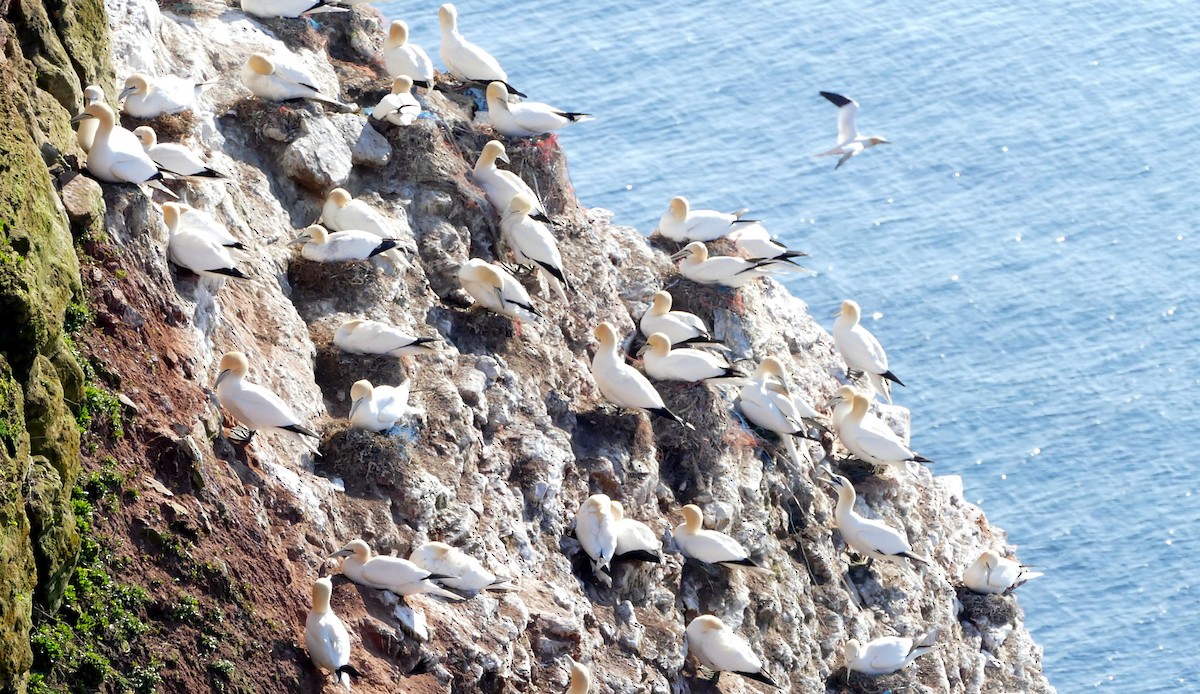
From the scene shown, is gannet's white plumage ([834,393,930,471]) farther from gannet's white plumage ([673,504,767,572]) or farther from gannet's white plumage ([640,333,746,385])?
gannet's white plumage ([673,504,767,572])

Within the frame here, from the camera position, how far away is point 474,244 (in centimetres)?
1877

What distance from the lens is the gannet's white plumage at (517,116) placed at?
19984mm

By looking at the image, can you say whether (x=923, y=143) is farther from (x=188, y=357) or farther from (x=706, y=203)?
(x=188, y=357)

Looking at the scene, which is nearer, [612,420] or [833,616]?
[612,420]

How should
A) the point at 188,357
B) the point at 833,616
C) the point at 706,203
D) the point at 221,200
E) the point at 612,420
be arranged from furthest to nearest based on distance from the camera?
the point at 706,203, the point at 833,616, the point at 612,420, the point at 221,200, the point at 188,357

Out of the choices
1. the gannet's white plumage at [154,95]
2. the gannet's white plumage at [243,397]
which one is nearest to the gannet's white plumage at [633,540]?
the gannet's white plumage at [243,397]

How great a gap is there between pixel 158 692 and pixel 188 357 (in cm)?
301

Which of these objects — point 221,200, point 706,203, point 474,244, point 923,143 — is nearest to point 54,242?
point 221,200

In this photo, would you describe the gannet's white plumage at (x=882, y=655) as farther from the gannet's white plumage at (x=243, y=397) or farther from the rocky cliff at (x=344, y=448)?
the gannet's white plumage at (x=243, y=397)

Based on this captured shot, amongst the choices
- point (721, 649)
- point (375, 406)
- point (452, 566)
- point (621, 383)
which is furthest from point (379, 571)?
point (621, 383)

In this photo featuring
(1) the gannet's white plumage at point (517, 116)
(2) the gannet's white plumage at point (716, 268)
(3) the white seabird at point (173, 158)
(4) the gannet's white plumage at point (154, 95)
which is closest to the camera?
(3) the white seabird at point (173, 158)

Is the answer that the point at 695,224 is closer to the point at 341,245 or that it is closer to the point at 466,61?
the point at 466,61

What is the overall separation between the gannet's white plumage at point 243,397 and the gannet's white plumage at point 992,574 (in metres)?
13.2

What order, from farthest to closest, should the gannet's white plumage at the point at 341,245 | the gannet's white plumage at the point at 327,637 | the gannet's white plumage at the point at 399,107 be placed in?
the gannet's white plumage at the point at 399,107
the gannet's white plumage at the point at 341,245
the gannet's white plumage at the point at 327,637
